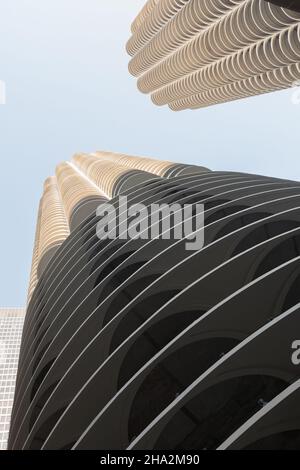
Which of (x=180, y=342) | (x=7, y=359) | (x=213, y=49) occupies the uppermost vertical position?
(x=213, y=49)

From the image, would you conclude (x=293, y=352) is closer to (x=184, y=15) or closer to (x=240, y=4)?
(x=240, y=4)

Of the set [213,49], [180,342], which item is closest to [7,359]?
[213,49]

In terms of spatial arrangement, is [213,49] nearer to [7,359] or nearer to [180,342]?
[180,342]

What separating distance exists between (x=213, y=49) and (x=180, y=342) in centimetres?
8550

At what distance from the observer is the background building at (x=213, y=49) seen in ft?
201

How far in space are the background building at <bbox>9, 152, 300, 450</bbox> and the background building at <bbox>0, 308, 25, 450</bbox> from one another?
374 feet

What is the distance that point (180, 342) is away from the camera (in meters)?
13.7

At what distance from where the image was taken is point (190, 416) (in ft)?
38.4

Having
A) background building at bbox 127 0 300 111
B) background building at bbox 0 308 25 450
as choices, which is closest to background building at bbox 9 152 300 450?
background building at bbox 127 0 300 111

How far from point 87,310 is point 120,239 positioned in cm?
704

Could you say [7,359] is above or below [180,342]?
below

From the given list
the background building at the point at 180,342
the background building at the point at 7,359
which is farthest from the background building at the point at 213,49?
the background building at the point at 7,359

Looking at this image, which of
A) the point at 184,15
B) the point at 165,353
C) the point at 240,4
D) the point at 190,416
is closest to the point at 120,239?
the point at 165,353

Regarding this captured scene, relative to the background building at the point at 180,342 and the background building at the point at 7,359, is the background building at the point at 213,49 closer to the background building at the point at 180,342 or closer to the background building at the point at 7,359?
the background building at the point at 180,342
